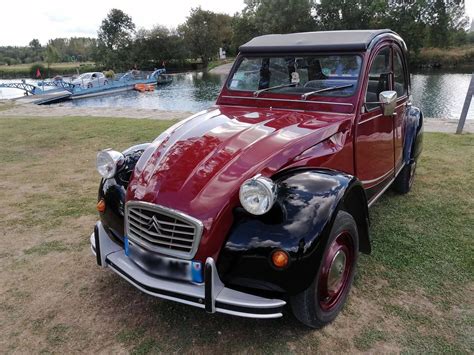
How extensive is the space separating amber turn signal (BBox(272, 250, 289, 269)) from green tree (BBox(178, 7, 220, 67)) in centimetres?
6045

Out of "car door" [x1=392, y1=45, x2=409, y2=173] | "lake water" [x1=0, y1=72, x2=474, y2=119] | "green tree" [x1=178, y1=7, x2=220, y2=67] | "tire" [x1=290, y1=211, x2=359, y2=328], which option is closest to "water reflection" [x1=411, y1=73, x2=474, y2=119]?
"lake water" [x1=0, y1=72, x2=474, y2=119]

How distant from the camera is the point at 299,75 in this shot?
3.74 meters

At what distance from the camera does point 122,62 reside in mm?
58469

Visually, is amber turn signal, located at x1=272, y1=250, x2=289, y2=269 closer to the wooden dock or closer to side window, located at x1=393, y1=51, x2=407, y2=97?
side window, located at x1=393, y1=51, x2=407, y2=97

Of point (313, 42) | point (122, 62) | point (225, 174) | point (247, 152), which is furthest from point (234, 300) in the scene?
point (122, 62)

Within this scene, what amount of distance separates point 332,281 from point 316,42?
2.27 metres

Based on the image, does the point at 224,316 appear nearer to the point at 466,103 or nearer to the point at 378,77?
the point at 378,77

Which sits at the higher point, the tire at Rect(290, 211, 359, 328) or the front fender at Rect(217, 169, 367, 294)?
the front fender at Rect(217, 169, 367, 294)

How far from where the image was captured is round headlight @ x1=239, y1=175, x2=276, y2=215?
2.23m

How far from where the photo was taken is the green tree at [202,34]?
5944cm

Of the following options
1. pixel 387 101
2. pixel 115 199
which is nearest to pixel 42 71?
pixel 115 199

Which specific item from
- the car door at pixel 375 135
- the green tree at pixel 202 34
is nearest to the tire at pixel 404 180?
the car door at pixel 375 135

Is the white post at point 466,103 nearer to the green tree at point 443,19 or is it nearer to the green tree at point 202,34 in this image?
the green tree at point 443,19

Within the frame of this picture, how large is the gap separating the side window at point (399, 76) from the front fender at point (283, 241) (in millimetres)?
2478
